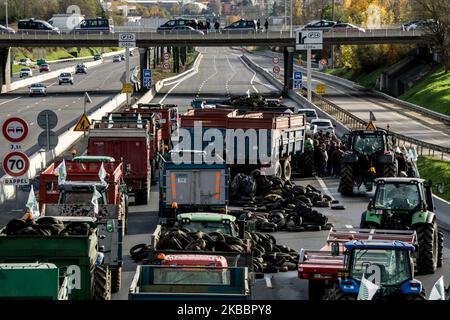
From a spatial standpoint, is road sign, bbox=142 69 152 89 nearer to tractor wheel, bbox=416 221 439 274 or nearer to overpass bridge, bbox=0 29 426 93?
overpass bridge, bbox=0 29 426 93

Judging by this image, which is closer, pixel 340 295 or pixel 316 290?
pixel 340 295

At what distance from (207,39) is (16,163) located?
80.2m

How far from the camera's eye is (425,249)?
977 inches

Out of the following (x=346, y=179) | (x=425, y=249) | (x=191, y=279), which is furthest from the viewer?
(x=346, y=179)

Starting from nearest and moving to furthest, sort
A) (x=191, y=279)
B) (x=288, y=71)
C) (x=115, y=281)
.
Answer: (x=191, y=279) → (x=115, y=281) → (x=288, y=71)

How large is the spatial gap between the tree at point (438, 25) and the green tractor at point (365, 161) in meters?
58.4

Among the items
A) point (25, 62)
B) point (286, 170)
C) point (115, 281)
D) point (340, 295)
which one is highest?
point (340, 295)

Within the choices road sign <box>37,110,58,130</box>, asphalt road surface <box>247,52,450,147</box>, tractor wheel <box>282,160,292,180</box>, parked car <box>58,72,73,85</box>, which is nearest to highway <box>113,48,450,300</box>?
tractor wheel <box>282,160,292,180</box>

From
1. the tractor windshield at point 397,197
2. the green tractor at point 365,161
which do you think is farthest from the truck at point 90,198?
the green tractor at point 365,161

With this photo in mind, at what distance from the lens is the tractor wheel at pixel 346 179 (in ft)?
129

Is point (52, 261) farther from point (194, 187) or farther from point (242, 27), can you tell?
point (242, 27)

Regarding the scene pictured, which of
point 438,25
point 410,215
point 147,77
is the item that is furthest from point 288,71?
point 410,215

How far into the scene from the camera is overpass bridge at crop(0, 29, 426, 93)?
4156 inches
